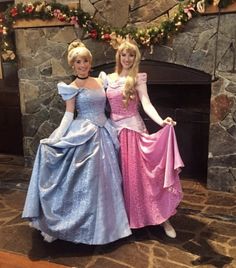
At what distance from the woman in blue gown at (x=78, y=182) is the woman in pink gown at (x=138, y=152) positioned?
10 centimetres

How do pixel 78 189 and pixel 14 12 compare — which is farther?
pixel 14 12

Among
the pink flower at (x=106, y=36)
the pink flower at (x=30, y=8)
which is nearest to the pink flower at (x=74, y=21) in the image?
the pink flower at (x=106, y=36)

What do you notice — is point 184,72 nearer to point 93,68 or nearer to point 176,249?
point 93,68

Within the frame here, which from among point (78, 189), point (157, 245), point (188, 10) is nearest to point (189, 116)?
point (188, 10)

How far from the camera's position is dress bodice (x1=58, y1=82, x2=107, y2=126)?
7.38 feet

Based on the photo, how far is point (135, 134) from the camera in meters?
2.32

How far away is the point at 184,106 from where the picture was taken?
3.39 metres

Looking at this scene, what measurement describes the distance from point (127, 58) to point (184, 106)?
130cm

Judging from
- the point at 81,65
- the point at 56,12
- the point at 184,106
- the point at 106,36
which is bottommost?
the point at 184,106

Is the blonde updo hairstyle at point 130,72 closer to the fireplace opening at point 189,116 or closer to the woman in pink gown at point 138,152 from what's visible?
the woman in pink gown at point 138,152

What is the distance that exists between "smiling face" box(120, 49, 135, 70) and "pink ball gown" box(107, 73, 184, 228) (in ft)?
0.30

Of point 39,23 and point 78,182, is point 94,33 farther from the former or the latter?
point 78,182

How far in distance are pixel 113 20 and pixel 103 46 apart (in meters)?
0.25

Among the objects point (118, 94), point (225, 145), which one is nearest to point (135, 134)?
point (118, 94)
